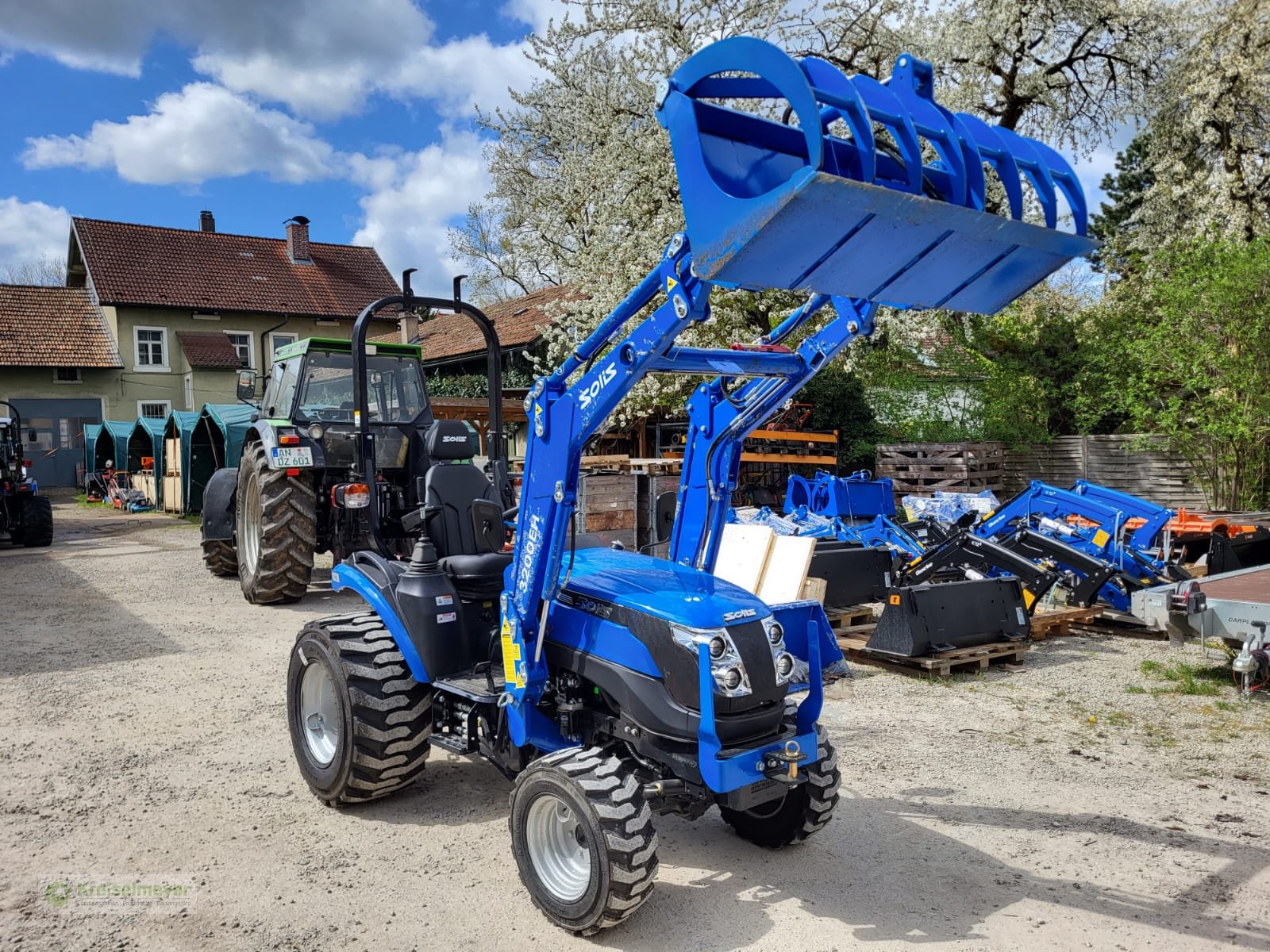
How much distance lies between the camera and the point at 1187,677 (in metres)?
6.90

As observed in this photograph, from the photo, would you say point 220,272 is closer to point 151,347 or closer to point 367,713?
point 151,347

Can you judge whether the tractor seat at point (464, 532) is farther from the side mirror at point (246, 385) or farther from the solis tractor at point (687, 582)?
the side mirror at point (246, 385)

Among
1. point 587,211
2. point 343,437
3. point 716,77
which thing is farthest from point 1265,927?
point 587,211

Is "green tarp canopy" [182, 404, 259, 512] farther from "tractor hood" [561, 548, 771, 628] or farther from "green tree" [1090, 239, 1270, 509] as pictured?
"tractor hood" [561, 548, 771, 628]

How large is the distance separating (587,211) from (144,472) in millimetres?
11421

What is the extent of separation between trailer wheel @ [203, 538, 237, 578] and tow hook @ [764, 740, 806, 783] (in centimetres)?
887

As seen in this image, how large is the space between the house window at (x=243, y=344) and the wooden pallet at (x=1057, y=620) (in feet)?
91.2

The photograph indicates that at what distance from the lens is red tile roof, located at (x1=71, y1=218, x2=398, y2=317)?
3009cm

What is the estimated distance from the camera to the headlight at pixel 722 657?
10.9ft

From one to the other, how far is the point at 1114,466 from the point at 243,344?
25930 millimetres

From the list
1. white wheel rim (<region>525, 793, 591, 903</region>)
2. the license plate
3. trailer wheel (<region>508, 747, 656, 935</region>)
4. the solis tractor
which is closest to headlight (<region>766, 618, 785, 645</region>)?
the solis tractor

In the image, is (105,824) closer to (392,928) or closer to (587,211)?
(392,928)

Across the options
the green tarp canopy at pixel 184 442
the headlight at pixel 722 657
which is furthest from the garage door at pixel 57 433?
the headlight at pixel 722 657

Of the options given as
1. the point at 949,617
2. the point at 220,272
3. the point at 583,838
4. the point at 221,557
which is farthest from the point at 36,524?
the point at 220,272
